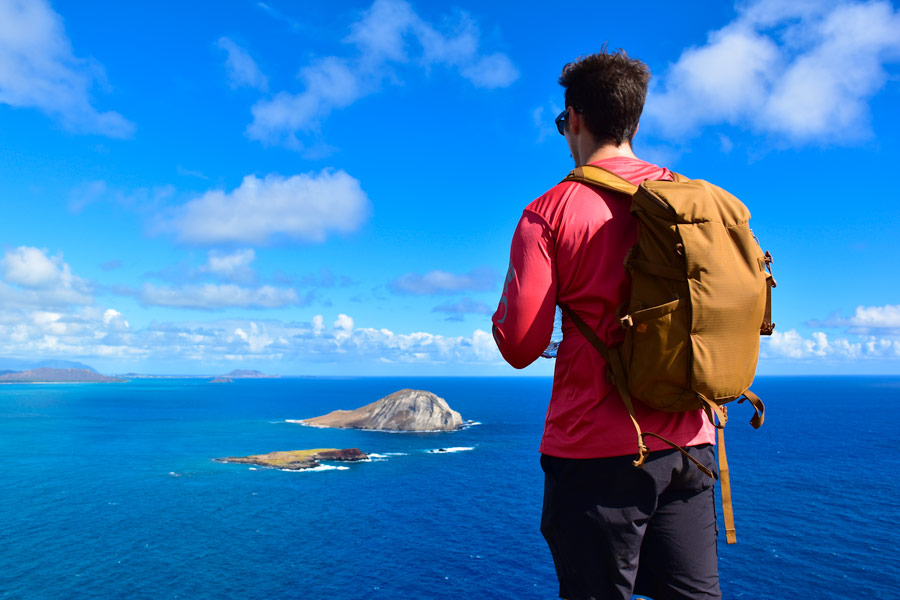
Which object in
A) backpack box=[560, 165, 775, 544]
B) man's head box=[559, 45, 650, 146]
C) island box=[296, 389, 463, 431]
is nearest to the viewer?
backpack box=[560, 165, 775, 544]

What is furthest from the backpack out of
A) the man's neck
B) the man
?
the man's neck

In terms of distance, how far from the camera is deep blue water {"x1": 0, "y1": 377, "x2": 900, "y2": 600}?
38.3 meters

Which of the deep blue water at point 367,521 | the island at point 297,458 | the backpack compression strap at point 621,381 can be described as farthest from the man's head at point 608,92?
the island at point 297,458

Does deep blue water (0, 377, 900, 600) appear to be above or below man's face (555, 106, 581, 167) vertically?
below

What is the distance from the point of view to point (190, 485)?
2596 inches

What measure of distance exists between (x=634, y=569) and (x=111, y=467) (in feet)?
307

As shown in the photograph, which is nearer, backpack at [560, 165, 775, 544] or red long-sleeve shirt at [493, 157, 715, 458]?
backpack at [560, 165, 775, 544]

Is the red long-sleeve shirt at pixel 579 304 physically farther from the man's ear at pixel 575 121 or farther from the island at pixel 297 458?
the island at pixel 297 458

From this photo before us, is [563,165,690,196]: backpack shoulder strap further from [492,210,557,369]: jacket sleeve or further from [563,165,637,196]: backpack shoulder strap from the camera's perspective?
[492,210,557,369]: jacket sleeve

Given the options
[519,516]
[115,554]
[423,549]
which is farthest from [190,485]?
[519,516]

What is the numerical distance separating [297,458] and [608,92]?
85.8 m

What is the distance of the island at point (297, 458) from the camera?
254 ft

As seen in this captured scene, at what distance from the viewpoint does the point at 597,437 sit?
90.0 inches

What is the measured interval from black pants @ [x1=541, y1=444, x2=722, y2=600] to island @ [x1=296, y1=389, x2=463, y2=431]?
112221mm
